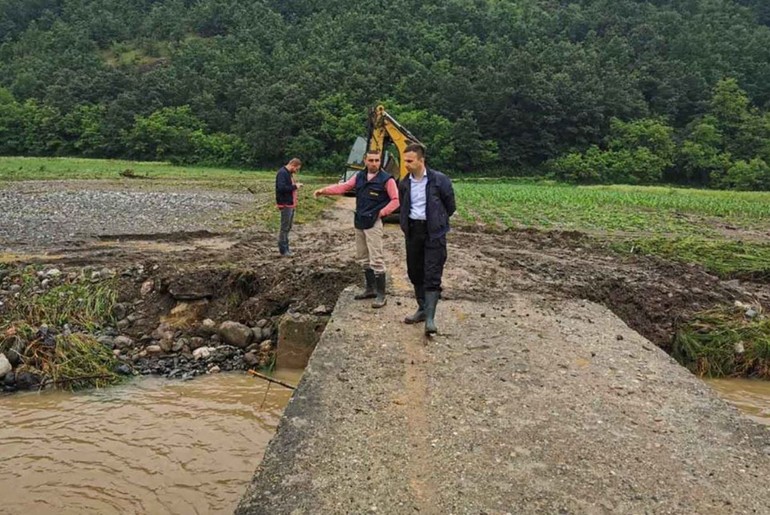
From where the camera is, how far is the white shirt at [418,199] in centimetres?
593

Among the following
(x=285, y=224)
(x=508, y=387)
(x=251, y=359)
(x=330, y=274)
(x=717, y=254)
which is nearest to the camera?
(x=508, y=387)

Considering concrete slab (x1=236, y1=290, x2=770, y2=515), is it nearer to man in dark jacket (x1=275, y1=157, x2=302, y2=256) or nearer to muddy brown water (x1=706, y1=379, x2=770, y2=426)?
muddy brown water (x1=706, y1=379, x2=770, y2=426)

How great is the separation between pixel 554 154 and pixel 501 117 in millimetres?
5720

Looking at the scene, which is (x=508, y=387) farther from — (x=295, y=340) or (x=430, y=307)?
(x=295, y=340)

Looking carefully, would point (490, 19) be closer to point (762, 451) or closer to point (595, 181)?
point (595, 181)

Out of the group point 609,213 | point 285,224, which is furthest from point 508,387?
point 609,213

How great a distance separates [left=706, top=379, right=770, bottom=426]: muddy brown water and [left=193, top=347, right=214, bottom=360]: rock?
5735 mm

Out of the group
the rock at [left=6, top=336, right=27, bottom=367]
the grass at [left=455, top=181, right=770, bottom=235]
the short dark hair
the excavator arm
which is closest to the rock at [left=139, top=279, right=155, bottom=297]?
the rock at [left=6, top=336, right=27, bottom=367]

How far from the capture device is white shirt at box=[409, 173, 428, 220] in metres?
5.93

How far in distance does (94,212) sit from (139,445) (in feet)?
41.1

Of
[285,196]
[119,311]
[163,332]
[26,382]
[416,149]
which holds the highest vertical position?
[416,149]

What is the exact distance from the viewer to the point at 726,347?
292 inches

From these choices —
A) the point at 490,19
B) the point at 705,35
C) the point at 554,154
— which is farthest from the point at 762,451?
the point at 490,19

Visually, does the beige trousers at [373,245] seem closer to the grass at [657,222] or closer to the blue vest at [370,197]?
the blue vest at [370,197]
